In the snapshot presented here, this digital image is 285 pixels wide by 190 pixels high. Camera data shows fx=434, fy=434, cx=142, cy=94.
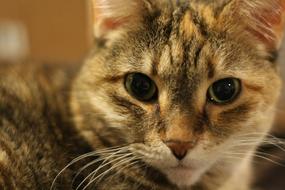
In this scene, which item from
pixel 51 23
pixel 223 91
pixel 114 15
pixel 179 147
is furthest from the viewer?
pixel 51 23

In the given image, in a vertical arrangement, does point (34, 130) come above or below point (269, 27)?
below

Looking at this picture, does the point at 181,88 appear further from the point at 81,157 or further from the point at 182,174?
the point at 81,157

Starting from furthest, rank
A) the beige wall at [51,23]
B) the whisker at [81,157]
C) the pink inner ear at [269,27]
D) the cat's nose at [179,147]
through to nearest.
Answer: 1. the beige wall at [51,23]
2. the pink inner ear at [269,27]
3. the whisker at [81,157]
4. the cat's nose at [179,147]

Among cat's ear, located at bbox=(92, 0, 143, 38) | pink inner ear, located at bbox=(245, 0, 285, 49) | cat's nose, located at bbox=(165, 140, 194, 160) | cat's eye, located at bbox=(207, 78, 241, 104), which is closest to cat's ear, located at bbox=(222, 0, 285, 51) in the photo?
pink inner ear, located at bbox=(245, 0, 285, 49)

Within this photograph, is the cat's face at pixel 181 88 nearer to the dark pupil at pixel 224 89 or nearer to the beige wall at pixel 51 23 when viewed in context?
the dark pupil at pixel 224 89

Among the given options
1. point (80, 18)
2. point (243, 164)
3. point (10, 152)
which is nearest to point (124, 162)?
point (10, 152)

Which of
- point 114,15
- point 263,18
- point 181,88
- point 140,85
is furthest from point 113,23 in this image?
point 263,18

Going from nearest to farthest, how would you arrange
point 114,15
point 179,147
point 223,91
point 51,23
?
1. point 179,147
2. point 223,91
3. point 114,15
4. point 51,23

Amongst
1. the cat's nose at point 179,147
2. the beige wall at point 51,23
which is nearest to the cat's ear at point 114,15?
the cat's nose at point 179,147
